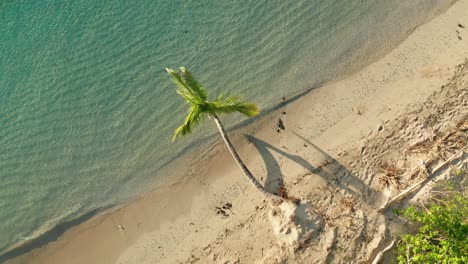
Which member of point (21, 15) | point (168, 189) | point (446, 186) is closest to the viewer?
point (446, 186)

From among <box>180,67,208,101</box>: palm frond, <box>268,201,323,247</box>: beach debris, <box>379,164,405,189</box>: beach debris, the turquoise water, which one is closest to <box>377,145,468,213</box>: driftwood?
<box>379,164,405,189</box>: beach debris

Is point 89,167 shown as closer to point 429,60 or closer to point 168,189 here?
point 168,189

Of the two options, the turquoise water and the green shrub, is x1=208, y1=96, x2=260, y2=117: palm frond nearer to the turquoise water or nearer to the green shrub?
the turquoise water

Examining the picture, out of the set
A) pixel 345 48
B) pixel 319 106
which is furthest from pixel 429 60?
pixel 319 106

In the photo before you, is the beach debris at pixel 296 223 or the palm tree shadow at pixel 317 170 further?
the palm tree shadow at pixel 317 170

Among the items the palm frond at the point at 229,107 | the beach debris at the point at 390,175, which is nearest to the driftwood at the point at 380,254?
the beach debris at the point at 390,175

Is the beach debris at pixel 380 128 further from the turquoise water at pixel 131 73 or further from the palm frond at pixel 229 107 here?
the palm frond at pixel 229 107

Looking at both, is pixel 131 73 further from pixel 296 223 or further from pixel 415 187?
pixel 415 187
